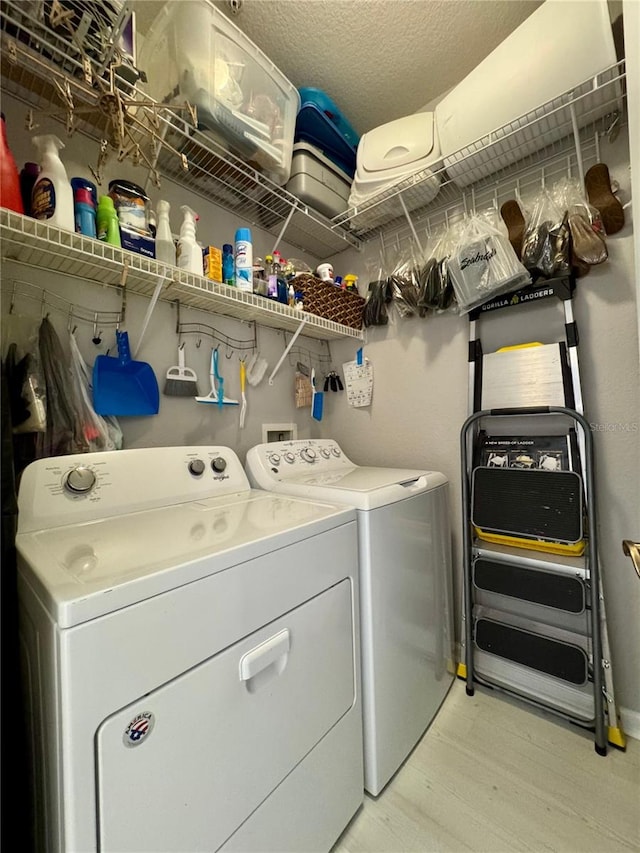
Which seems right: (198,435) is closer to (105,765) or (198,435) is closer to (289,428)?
(289,428)

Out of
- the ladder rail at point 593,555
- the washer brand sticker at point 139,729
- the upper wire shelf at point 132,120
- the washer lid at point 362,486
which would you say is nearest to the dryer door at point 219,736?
the washer brand sticker at point 139,729

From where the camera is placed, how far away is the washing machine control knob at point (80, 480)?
3.05 ft

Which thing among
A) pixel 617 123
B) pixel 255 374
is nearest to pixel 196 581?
pixel 255 374

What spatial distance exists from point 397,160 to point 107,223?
1.21m

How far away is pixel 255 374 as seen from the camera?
5.55 feet

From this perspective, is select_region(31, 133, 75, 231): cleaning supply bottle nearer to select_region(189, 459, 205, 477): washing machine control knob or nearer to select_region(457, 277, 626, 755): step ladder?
select_region(189, 459, 205, 477): washing machine control knob

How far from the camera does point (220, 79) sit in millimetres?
1121

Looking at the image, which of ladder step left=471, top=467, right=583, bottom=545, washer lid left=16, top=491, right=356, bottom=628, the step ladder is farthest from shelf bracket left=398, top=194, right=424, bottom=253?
washer lid left=16, top=491, right=356, bottom=628

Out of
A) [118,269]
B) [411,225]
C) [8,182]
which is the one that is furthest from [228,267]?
[411,225]

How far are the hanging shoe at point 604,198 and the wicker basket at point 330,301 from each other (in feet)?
3.40

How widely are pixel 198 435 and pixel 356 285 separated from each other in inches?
50.3

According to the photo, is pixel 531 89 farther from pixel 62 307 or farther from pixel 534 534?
pixel 62 307

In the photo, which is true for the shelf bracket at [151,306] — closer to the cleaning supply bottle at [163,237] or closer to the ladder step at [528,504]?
the cleaning supply bottle at [163,237]

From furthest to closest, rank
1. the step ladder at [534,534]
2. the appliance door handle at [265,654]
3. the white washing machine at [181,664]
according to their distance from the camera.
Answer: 1. the step ladder at [534,534]
2. the appliance door handle at [265,654]
3. the white washing machine at [181,664]
